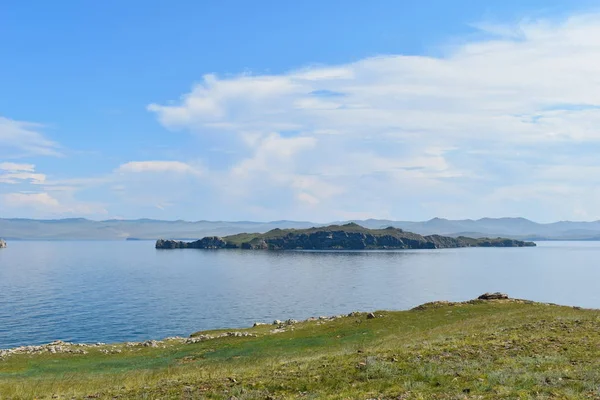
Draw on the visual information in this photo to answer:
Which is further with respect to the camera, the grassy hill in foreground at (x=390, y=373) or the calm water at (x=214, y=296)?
the calm water at (x=214, y=296)

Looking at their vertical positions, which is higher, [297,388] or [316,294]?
[297,388]

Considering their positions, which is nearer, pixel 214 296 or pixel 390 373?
pixel 390 373

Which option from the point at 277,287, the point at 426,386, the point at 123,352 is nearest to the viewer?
the point at 426,386

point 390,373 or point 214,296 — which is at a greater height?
point 390,373

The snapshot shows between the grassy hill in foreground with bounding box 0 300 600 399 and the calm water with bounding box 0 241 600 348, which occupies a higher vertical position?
the grassy hill in foreground with bounding box 0 300 600 399

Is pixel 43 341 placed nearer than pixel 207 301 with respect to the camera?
Yes

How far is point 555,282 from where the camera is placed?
542 feet

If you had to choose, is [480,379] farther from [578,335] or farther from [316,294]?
[316,294]

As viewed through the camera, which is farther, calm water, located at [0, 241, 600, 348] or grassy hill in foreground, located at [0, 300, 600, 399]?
calm water, located at [0, 241, 600, 348]

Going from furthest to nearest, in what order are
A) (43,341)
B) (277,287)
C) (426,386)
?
1. (277,287)
2. (43,341)
3. (426,386)

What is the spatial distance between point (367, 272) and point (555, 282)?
7012cm

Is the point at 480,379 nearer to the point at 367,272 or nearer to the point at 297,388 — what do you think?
the point at 297,388

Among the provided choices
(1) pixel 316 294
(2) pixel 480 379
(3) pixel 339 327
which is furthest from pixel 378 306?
(2) pixel 480 379

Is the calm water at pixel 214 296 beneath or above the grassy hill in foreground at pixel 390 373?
beneath
